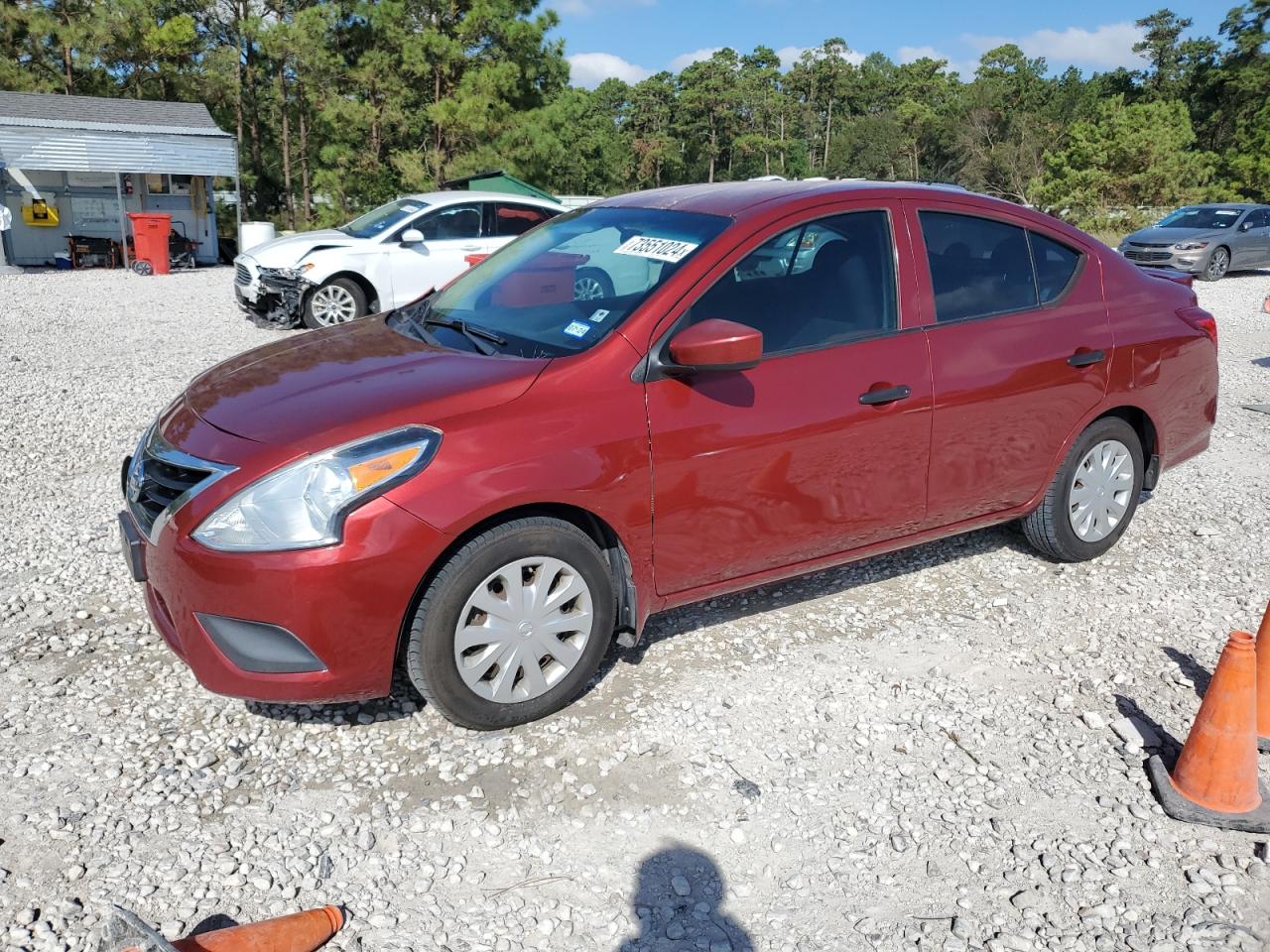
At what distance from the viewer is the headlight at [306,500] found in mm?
2998

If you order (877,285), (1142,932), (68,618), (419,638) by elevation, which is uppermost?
(877,285)

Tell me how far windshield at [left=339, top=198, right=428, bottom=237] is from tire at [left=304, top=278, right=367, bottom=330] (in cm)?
92

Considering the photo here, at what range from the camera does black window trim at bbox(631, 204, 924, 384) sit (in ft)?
11.4

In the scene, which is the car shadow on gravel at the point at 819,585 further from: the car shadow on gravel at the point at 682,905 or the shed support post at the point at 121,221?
the shed support post at the point at 121,221

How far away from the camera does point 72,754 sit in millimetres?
3279

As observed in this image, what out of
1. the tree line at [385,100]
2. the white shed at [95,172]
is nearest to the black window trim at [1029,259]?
the white shed at [95,172]

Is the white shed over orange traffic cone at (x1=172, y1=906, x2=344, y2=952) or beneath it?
over

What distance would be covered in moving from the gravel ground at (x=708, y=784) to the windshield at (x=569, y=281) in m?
1.33

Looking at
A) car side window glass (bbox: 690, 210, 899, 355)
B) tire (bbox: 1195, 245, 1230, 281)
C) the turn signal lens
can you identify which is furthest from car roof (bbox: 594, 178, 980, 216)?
tire (bbox: 1195, 245, 1230, 281)

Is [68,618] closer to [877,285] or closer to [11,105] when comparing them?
[877,285]

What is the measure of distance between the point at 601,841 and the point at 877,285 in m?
2.37

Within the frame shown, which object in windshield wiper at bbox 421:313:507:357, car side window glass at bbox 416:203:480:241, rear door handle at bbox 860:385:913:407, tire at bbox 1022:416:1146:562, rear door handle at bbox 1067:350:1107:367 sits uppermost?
car side window glass at bbox 416:203:480:241

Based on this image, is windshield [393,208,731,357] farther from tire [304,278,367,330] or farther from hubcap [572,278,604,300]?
tire [304,278,367,330]

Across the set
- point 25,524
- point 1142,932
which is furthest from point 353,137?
point 1142,932
